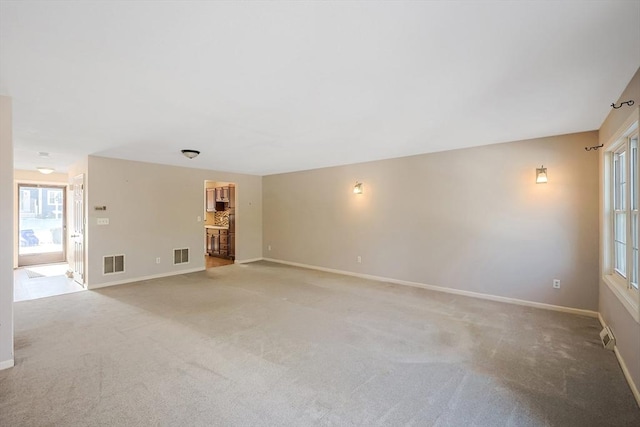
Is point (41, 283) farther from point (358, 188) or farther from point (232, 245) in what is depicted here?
point (358, 188)

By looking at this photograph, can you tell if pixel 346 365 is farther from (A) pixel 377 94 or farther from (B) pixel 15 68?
(B) pixel 15 68

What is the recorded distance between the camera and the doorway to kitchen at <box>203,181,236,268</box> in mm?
8292

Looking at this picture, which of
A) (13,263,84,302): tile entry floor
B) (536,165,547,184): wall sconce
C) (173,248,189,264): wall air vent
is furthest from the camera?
(173,248,189,264): wall air vent

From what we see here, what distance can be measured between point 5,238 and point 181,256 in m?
3.89

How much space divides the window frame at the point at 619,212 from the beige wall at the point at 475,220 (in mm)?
423

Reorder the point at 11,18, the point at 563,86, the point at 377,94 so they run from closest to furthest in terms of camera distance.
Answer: the point at 11,18 → the point at 563,86 → the point at 377,94

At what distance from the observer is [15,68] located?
7.07ft

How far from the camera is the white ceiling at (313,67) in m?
1.61

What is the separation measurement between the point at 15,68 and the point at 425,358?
4.10 metres

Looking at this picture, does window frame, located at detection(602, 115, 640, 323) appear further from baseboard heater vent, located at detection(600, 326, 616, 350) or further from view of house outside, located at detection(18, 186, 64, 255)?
view of house outside, located at detection(18, 186, 64, 255)

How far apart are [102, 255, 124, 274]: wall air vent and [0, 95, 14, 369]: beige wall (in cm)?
294

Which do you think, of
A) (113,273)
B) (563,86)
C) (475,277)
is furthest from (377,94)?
(113,273)

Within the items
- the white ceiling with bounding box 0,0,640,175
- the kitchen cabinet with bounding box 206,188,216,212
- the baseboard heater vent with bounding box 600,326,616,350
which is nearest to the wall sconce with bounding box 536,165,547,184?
the white ceiling with bounding box 0,0,640,175

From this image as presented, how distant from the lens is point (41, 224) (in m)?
7.58
